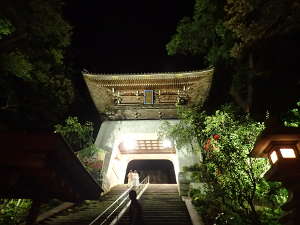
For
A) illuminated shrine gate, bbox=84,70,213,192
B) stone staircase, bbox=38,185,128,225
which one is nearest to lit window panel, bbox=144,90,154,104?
illuminated shrine gate, bbox=84,70,213,192

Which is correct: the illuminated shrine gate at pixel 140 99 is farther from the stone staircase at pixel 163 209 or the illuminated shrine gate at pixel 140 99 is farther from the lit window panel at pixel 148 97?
the stone staircase at pixel 163 209

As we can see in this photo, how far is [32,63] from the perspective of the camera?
1352 cm

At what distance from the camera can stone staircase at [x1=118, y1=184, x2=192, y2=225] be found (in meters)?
8.55

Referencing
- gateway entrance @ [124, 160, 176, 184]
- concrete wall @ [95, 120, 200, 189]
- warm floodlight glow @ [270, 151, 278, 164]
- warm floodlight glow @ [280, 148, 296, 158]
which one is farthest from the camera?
gateway entrance @ [124, 160, 176, 184]

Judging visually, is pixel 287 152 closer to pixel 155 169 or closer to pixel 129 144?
pixel 129 144

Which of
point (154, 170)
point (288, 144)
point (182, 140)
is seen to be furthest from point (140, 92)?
point (288, 144)

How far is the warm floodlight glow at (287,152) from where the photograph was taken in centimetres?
495

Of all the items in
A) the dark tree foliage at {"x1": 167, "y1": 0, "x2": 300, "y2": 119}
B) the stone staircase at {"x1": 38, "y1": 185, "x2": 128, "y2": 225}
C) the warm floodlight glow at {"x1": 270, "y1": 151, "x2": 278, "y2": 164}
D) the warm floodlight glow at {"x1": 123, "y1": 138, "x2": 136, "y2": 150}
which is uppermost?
the dark tree foliage at {"x1": 167, "y1": 0, "x2": 300, "y2": 119}

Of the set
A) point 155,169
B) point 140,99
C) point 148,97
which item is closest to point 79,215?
point 148,97

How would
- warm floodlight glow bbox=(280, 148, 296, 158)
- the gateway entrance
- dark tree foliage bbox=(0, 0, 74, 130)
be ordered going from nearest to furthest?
warm floodlight glow bbox=(280, 148, 296, 158) → dark tree foliage bbox=(0, 0, 74, 130) → the gateway entrance

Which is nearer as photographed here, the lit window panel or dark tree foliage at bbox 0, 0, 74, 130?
dark tree foliage at bbox 0, 0, 74, 130

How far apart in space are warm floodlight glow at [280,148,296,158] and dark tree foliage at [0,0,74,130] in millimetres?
10709

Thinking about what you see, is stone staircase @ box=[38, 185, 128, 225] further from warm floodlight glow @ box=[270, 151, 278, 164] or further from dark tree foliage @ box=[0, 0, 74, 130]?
warm floodlight glow @ box=[270, 151, 278, 164]

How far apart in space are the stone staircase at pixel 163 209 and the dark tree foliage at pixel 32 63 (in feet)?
21.8
